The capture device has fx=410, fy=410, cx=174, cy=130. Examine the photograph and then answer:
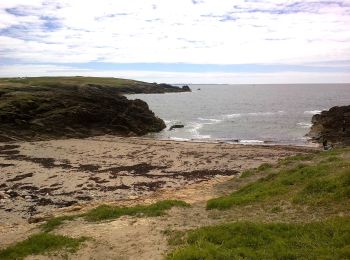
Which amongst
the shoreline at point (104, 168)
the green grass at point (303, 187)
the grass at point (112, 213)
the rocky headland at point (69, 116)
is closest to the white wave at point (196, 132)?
the rocky headland at point (69, 116)

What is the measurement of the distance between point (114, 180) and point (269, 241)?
19674 millimetres

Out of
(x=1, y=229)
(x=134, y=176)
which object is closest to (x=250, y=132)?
(x=134, y=176)

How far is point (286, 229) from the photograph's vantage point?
520 inches

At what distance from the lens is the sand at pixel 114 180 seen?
14953mm

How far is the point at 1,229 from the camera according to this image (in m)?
17.7

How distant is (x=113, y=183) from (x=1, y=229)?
1217cm

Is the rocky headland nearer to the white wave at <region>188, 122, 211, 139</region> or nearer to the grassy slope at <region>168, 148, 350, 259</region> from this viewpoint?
the white wave at <region>188, 122, 211, 139</region>

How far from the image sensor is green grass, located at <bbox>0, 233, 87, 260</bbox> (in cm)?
1294

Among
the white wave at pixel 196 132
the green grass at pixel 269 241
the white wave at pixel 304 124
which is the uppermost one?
the green grass at pixel 269 241

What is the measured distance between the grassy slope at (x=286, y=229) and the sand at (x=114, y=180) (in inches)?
56.9

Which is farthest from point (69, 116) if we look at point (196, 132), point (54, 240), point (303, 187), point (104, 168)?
point (54, 240)

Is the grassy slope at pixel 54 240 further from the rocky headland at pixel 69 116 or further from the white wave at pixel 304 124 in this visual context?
the white wave at pixel 304 124

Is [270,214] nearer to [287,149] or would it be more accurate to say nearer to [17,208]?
[17,208]

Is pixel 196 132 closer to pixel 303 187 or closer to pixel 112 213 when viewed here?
pixel 303 187
